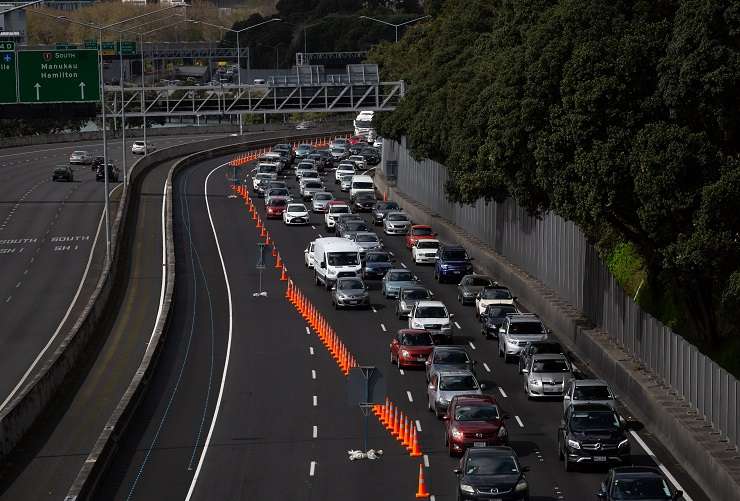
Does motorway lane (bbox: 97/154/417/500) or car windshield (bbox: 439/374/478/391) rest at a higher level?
car windshield (bbox: 439/374/478/391)

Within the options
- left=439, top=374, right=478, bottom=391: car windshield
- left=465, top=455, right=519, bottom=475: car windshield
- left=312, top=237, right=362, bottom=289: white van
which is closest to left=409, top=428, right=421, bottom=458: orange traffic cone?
left=439, top=374, right=478, bottom=391: car windshield

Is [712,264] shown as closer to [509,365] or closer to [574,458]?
[574,458]

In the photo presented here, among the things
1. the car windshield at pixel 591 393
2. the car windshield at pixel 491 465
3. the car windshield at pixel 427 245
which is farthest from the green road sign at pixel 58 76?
the car windshield at pixel 491 465

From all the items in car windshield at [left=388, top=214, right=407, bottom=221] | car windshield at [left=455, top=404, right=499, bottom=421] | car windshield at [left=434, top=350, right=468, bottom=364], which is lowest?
car windshield at [left=388, top=214, right=407, bottom=221]

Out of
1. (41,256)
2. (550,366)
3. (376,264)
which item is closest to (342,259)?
(376,264)

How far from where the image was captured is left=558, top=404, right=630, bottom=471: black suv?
3334 cm

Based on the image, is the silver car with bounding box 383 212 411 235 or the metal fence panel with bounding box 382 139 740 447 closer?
the metal fence panel with bounding box 382 139 740 447

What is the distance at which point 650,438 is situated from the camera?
123 ft

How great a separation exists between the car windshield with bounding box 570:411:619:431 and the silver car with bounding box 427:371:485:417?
5090 millimetres

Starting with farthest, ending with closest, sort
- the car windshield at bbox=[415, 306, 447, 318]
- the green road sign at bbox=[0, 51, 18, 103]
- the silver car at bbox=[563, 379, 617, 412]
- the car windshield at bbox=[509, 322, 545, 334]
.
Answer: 1. the green road sign at bbox=[0, 51, 18, 103]
2. the car windshield at bbox=[415, 306, 447, 318]
3. the car windshield at bbox=[509, 322, 545, 334]
4. the silver car at bbox=[563, 379, 617, 412]

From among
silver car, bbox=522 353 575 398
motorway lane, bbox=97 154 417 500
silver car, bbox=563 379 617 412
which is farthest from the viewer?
silver car, bbox=522 353 575 398

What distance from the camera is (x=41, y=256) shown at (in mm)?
76500

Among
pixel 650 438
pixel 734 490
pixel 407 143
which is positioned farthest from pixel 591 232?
pixel 407 143

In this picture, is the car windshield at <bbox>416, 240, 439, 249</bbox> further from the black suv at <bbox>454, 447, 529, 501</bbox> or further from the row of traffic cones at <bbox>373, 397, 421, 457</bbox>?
the black suv at <bbox>454, 447, 529, 501</bbox>
